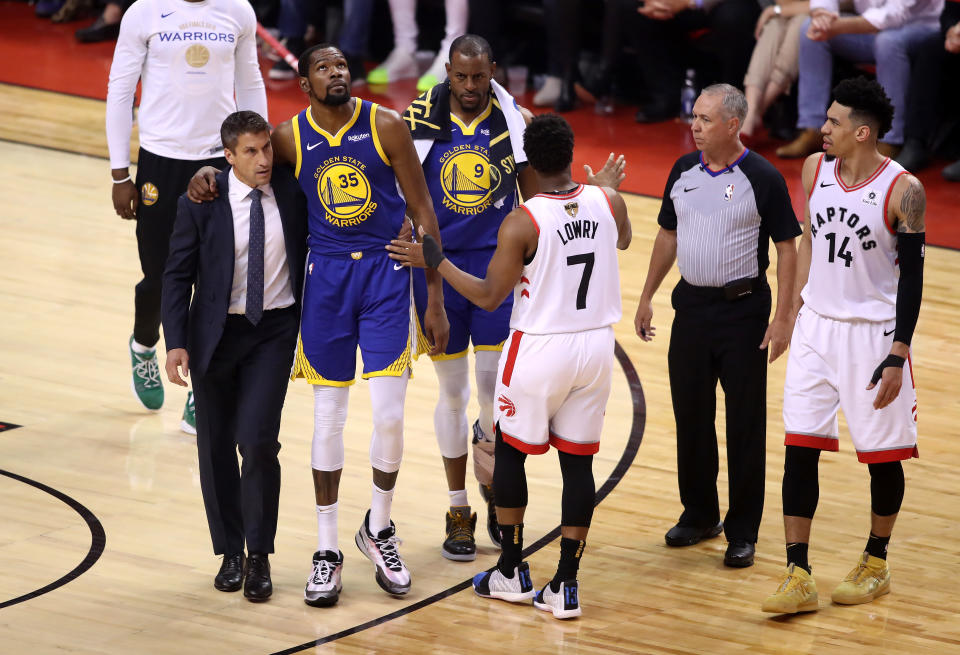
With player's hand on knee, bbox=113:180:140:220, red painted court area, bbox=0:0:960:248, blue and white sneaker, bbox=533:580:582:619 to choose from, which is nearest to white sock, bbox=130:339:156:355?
player's hand on knee, bbox=113:180:140:220

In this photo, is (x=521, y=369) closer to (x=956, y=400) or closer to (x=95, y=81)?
(x=956, y=400)

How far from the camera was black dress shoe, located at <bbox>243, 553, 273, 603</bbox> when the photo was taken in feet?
16.1

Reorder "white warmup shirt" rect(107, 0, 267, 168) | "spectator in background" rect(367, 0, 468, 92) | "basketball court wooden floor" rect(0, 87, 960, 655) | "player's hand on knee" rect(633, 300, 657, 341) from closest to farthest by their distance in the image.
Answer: "basketball court wooden floor" rect(0, 87, 960, 655) → "player's hand on knee" rect(633, 300, 657, 341) → "white warmup shirt" rect(107, 0, 267, 168) → "spectator in background" rect(367, 0, 468, 92)

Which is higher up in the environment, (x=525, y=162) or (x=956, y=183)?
(x=525, y=162)

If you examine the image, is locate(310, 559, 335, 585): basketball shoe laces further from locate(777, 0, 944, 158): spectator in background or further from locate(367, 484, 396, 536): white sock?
locate(777, 0, 944, 158): spectator in background

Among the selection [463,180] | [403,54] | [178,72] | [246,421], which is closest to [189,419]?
[178,72]

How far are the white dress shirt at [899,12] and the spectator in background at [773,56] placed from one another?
0.50 meters

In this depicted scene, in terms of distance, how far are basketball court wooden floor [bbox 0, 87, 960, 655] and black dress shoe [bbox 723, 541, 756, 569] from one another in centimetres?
5

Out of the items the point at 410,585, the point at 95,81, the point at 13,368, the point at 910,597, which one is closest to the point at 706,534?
the point at 910,597

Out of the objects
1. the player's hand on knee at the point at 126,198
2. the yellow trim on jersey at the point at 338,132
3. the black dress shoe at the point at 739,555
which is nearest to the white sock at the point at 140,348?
the player's hand on knee at the point at 126,198

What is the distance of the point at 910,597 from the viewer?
4996mm

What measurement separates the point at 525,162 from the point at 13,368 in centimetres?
311

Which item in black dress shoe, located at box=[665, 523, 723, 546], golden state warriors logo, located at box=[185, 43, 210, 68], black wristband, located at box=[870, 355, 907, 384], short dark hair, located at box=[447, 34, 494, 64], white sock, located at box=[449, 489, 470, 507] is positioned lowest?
black dress shoe, located at box=[665, 523, 723, 546]

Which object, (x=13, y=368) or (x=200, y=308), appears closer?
(x=200, y=308)
